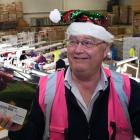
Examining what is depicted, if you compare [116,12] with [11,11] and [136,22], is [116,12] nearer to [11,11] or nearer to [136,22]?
[11,11]

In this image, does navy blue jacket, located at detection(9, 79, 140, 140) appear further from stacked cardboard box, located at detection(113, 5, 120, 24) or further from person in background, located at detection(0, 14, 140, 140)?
stacked cardboard box, located at detection(113, 5, 120, 24)

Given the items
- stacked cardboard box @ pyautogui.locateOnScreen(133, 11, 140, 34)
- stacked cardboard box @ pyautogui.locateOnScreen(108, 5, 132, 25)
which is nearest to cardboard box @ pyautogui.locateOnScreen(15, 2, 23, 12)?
stacked cardboard box @ pyautogui.locateOnScreen(108, 5, 132, 25)

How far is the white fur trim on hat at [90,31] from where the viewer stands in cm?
143

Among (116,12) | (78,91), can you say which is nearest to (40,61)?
(78,91)

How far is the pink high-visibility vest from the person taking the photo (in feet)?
4.61

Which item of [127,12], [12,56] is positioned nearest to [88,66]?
[12,56]

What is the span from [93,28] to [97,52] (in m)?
0.12

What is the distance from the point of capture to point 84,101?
4.69ft

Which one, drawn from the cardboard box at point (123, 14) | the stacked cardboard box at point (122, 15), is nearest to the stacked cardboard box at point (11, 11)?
the stacked cardboard box at point (122, 15)

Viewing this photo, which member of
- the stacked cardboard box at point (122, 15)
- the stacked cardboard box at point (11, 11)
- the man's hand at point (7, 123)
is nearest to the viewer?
the man's hand at point (7, 123)

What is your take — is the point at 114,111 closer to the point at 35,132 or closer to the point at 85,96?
the point at 85,96

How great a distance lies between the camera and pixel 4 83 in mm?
1232

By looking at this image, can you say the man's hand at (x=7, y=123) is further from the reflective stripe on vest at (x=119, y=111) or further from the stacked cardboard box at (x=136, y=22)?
the stacked cardboard box at (x=136, y=22)

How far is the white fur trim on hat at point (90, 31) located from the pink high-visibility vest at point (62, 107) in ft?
0.63
